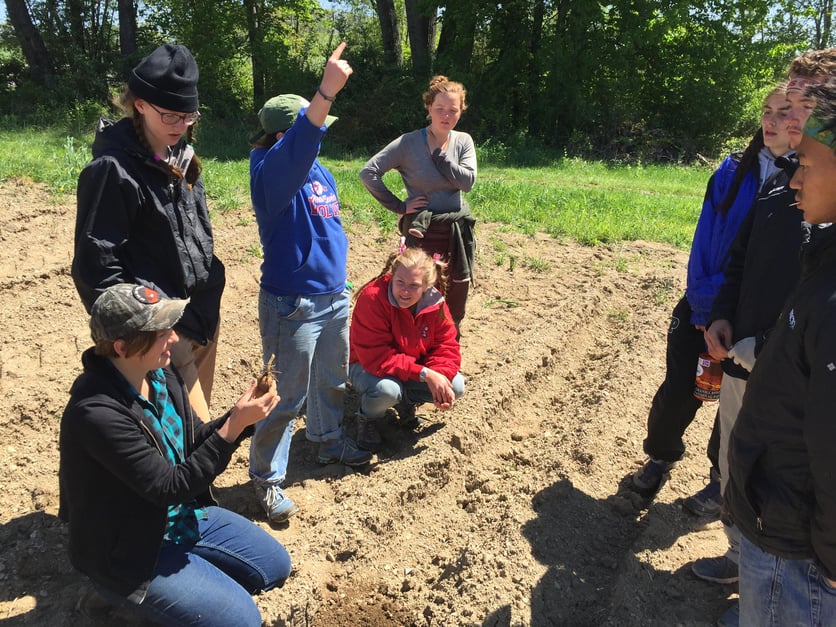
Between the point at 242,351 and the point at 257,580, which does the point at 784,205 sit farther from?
the point at 242,351

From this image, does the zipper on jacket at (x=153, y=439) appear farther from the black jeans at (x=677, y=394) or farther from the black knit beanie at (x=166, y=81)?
the black jeans at (x=677, y=394)

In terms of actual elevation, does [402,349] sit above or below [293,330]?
below

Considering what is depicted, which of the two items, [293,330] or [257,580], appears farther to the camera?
[293,330]

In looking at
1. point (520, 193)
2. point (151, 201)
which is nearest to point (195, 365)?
point (151, 201)

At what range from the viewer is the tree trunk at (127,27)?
722 inches

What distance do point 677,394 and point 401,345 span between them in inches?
64.2

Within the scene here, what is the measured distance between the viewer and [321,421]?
4055 millimetres

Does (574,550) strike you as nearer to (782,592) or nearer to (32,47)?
(782,592)

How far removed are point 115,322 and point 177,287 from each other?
0.81 meters

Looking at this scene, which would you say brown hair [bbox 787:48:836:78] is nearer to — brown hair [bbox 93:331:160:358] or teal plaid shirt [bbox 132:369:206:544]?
brown hair [bbox 93:331:160:358]

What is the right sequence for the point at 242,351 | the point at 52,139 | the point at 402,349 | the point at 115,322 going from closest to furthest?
the point at 115,322
the point at 402,349
the point at 242,351
the point at 52,139

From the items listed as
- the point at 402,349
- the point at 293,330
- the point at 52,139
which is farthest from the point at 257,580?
the point at 52,139

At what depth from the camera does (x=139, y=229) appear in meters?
3.03

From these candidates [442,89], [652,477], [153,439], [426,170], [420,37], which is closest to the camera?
[153,439]
